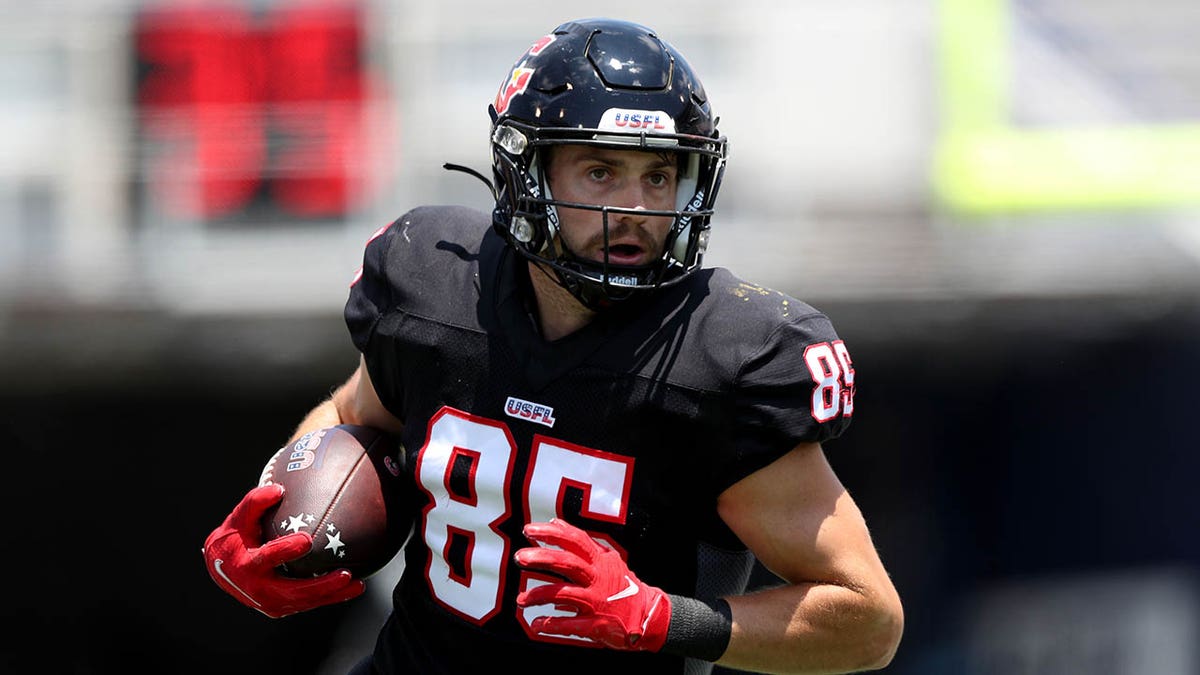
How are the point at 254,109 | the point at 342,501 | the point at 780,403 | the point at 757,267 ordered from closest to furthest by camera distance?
the point at 780,403
the point at 342,501
the point at 757,267
the point at 254,109

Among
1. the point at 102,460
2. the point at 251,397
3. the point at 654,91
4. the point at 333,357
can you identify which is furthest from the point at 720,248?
the point at 654,91

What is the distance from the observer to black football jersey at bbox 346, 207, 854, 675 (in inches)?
84.1

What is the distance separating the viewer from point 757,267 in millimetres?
5641

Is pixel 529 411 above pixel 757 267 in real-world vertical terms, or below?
above

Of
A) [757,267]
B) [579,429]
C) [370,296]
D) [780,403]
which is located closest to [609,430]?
[579,429]

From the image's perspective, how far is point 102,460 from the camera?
19.1 feet

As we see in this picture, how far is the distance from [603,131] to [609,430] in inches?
17.0

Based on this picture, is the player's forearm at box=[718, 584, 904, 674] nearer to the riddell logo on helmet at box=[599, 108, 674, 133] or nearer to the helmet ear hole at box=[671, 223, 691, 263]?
the helmet ear hole at box=[671, 223, 691, 263]

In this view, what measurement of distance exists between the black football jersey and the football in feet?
0.21

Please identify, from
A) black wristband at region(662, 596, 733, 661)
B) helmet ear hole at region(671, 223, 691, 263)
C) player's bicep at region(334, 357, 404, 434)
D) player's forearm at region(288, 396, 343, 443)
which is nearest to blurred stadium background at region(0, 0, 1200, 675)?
player's forearm at region(288, 396, 343, 443)

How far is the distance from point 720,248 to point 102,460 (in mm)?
2501

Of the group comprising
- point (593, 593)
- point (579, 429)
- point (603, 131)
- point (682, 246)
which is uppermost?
point (603, 131)

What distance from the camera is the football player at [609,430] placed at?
2.12m

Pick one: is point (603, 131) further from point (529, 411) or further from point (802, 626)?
point (802, 626)
